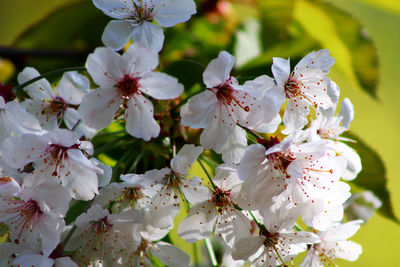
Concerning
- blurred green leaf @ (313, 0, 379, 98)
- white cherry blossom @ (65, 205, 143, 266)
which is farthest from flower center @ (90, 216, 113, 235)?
blurred green leaf @ (313, 0, 379, 98)

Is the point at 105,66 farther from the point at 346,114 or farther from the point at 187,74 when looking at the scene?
the point at 346,114

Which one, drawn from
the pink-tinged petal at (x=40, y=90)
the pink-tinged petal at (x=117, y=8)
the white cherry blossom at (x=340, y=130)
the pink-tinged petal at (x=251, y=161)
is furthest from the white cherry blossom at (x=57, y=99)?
the white cherry blossom at (x=340, y=130)

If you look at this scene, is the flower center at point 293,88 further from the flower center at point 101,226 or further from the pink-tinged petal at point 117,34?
the flower center at point 101,226

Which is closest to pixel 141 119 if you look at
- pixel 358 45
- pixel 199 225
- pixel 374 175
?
pixel 199 225

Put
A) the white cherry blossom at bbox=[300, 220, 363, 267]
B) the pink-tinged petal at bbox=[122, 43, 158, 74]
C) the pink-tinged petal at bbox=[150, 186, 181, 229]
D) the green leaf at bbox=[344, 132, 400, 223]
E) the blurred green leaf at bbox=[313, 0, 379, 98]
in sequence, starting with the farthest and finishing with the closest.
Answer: the blurred green leaf at bbox=[313, 0, 379, 98] < the green leaf at bbox=[344, 132, 400, 223] < the white cherry blossom at bbox=[300, 220, 363, 267] < the pink-tinged petal at bbox=[150, 186, 181, 229] < the pink-tinged petal at bbox=[122, 43, 158, 74]

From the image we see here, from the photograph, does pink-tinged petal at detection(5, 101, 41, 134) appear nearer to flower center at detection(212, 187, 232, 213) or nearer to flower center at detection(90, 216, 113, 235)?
flower center at detection(90, 216, 113, 235)
